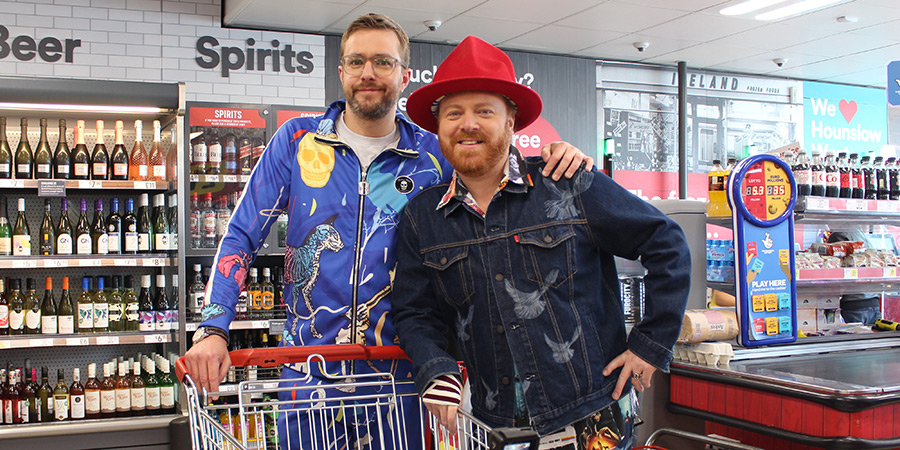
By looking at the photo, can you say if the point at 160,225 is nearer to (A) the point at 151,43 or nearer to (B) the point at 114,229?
(B) the point at 114,229

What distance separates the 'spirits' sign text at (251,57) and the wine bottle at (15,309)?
224 centimetres

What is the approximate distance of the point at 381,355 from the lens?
1.88 m

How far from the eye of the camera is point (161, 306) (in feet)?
16.5

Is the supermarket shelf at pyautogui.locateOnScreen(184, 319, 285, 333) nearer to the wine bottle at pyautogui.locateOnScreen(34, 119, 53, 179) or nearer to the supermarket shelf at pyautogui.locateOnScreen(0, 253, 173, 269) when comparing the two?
the supermarket shelf at pyautogui.locateOnScreen(0, 253, 173, 269)

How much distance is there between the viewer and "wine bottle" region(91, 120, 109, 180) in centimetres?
468

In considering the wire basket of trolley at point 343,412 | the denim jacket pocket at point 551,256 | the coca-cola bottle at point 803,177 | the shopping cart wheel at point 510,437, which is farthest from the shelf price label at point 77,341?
the coca-cola bottle at point 803,177

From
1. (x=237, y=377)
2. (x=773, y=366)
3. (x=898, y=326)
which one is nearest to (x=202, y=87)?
(x=237, y=377)

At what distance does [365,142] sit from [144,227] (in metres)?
3.31

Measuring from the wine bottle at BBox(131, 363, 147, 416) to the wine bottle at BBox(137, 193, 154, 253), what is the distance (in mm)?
752

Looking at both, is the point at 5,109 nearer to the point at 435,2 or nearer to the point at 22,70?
the point at 22,70

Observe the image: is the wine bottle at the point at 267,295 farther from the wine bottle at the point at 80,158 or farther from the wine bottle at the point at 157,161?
the wine bottle at the point at 80,158

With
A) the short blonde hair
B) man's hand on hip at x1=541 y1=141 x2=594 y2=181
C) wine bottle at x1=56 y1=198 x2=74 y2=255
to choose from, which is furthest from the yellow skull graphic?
wine bottle at x1=56 y1=198 x2=74 y2=255

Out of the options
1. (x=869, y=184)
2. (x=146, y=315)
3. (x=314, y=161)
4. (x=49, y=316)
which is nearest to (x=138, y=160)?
(x=146, y=315)

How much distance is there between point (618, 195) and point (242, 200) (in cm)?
103
